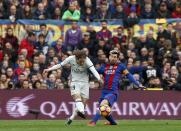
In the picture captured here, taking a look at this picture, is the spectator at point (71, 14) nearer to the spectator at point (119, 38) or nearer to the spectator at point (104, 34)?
the spectator at point (104, 34)

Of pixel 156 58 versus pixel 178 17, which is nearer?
pixel 156 58

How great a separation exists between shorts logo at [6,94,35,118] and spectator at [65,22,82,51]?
161 inches

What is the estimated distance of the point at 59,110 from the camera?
87.0 ft

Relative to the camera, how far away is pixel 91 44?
1173 inches

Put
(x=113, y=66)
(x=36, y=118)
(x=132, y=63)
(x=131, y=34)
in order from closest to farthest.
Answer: (x=113, y=66) → (x=36, y=118) → (x=132, y=63) → (x=131, y=34)

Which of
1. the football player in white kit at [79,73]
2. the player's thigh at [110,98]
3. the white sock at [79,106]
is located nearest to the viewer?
the player's thigh at [110,98]

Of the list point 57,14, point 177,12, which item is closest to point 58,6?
point 57,14

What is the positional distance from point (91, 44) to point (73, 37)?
751mm

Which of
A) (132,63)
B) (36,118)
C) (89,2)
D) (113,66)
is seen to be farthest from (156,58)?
(113,66)

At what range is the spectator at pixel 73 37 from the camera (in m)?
29.9

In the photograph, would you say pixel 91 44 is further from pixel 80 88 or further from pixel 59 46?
pixel 80 88

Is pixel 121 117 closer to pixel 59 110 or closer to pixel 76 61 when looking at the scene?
pixel 59 110

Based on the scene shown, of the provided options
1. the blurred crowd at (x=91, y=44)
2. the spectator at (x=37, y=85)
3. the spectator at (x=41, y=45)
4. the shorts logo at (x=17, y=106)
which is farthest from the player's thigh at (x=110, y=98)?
A: the spectator at (x=41, y=45)

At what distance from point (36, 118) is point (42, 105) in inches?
22.5
